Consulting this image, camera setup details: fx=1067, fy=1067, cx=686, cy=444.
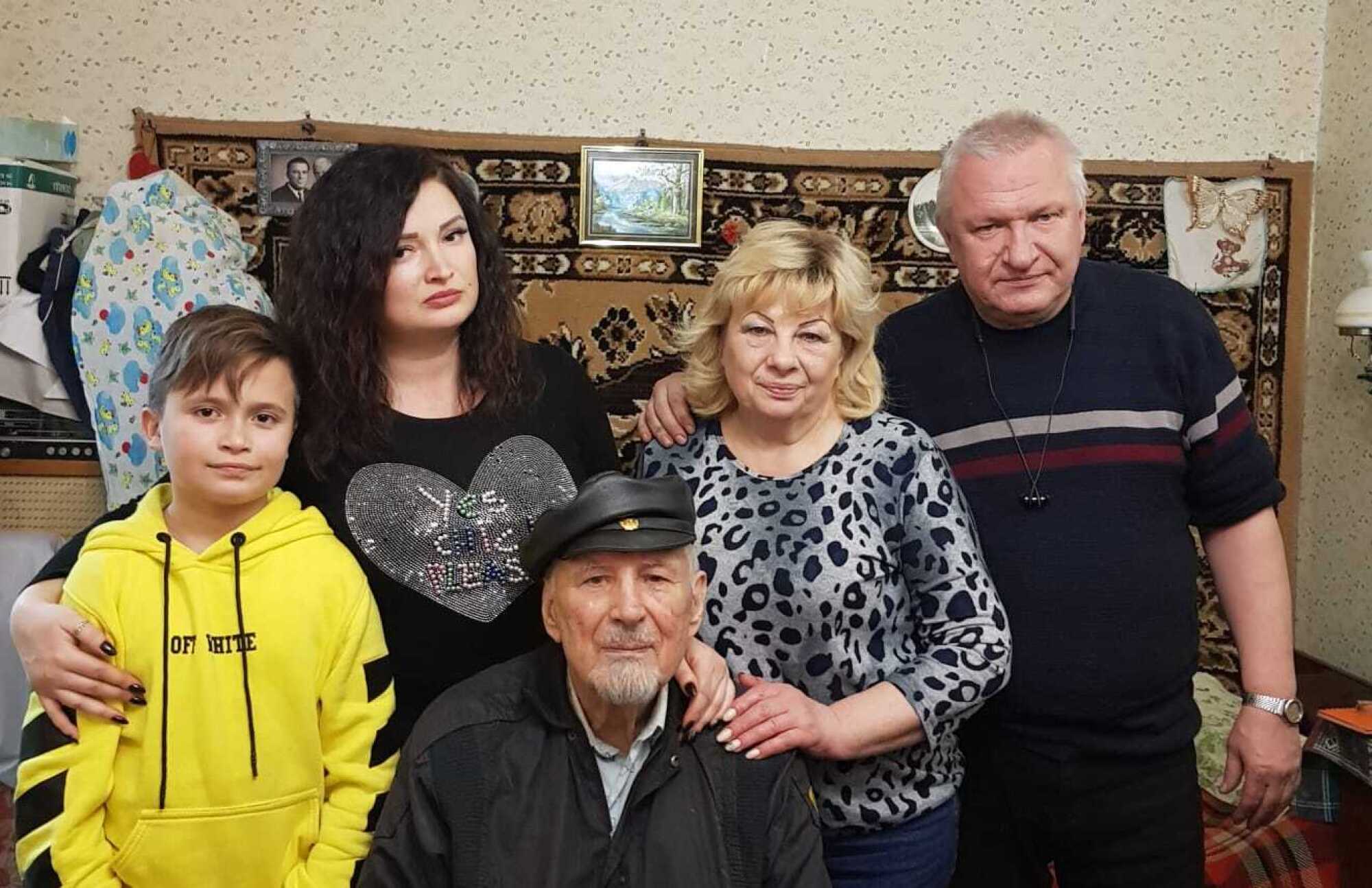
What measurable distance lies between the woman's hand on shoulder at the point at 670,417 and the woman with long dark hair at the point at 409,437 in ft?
0.55

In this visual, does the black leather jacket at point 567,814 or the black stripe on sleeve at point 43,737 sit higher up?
the black stripe on sleeve at point 43,737

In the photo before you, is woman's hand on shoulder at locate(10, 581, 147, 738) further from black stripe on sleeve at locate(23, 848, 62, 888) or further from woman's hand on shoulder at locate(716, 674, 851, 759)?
woman's hand on shoulder at locate(716, 674, 851, 759)

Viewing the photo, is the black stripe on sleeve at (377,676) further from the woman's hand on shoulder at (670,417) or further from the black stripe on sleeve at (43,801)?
the woman's hand on shoulder at (670,417)

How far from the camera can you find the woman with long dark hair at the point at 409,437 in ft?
5.33

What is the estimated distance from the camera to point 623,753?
1479 mm

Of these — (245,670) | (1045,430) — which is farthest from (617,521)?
(1045,430)

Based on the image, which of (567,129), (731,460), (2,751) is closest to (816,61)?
(567,129)

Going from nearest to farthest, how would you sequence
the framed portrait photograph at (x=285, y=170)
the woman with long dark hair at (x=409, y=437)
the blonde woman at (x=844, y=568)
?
1. the blonde woman at (x=844, y=568)
2. the woman with long dark hair at (x=409, y=437)
3. the framed portrait photograph at (x=285, y=170)

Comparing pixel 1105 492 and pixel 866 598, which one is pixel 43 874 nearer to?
pixel 866 598

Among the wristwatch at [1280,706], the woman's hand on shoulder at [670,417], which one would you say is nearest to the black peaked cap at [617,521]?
the woman's hand on shoulder at [670,417]

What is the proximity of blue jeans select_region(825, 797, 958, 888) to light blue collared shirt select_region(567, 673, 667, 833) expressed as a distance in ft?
1.12

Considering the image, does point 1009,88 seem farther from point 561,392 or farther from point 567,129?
point 561,392

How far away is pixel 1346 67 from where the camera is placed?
2.91 m

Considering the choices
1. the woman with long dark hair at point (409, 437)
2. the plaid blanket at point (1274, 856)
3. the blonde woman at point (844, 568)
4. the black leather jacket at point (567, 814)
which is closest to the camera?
the black leather jacket at point (567, 814)
